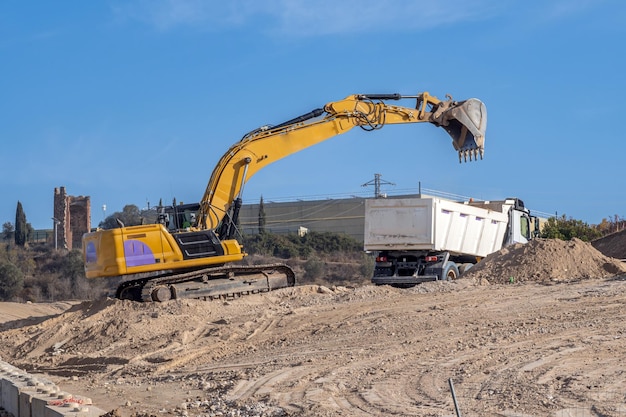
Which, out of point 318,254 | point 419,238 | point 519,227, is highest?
point 519,227

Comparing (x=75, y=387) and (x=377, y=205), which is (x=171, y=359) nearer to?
(x=75, y=387)

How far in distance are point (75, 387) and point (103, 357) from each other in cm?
253

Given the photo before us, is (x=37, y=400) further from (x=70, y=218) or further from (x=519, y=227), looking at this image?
(x=70, y=218)

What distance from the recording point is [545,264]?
20078 mm

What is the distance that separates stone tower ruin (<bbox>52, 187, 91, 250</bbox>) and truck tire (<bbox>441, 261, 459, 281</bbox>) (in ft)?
126

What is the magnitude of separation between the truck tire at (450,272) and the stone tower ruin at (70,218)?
126 feet

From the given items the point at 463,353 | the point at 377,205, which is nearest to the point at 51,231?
the point at 377,205

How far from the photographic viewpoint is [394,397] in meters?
9.89

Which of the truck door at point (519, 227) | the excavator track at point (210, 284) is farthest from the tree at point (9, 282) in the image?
the truck door at point (519, 227)

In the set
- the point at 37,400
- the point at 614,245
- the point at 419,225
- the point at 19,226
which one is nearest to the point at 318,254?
the point at 614,245

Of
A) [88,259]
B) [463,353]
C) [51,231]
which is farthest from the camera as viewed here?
[51,231]

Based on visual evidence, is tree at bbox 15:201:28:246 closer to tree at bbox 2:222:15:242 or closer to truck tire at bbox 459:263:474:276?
tree at bbox 2:222:15:242

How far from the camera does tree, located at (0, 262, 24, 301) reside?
1630 inches

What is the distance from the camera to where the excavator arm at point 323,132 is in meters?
19.8
